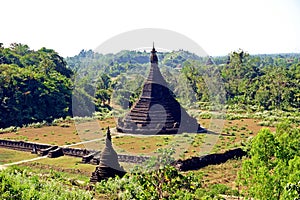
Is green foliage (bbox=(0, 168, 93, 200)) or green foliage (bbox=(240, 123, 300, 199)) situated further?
green foliage (bbox=(240, 123, 300, 199))

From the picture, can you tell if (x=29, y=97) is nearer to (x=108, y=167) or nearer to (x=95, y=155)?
(x=95, y=155)

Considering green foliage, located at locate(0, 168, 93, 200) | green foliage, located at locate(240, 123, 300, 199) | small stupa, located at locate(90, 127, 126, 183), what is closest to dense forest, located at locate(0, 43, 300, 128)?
small stupa, located at locate(90, 127, 126, 183)

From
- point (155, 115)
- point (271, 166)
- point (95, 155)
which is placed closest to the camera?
point (271, 166)

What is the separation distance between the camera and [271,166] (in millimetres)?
19438

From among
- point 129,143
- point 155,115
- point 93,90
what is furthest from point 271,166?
point 93,90

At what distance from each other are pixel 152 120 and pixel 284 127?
1498cm

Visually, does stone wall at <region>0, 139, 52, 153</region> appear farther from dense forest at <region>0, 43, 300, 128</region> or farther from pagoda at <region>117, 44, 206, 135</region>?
dense forest at <region>0, 43, 300, 128</region>

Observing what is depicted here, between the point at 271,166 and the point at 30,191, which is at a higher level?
the point at 271,166

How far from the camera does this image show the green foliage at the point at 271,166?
17406 mm

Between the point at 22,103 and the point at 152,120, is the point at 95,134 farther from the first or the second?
the point at 22,103

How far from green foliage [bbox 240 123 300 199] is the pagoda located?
17.5m

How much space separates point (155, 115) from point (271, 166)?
69.0ft

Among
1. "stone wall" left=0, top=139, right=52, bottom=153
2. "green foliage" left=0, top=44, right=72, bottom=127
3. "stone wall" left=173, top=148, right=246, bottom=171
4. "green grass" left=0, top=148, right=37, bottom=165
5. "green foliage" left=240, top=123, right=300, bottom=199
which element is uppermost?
"green foliage" left=0, top=44, right=72, bottom=127

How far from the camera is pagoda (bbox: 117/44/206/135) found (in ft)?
129
